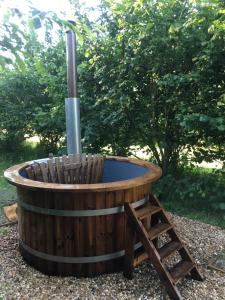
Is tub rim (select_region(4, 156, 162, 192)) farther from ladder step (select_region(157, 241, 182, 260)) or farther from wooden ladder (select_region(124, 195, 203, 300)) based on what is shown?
ladder step (select_region(157, 241, 182, 260))

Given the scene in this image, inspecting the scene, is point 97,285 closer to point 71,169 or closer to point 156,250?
point 156,250

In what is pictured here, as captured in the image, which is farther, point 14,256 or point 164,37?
point 164,37

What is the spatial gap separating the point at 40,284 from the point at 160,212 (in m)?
1.38

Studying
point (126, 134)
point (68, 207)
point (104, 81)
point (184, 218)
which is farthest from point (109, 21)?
point (68, 207)

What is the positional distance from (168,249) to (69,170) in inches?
63.3

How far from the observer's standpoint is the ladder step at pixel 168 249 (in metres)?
2.97

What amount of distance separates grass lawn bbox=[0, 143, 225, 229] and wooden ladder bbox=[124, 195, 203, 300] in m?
1.59

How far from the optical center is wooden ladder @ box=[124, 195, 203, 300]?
281cm

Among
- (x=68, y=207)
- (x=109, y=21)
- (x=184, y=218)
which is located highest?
(x=109, y=21)

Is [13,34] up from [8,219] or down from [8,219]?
up


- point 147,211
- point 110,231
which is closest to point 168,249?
point 147,211

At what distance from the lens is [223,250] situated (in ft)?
12.2

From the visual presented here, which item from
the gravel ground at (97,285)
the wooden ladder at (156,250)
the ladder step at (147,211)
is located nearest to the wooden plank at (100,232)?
the gravel ground at (97,285)

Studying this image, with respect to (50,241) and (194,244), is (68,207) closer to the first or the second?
(50,241)
